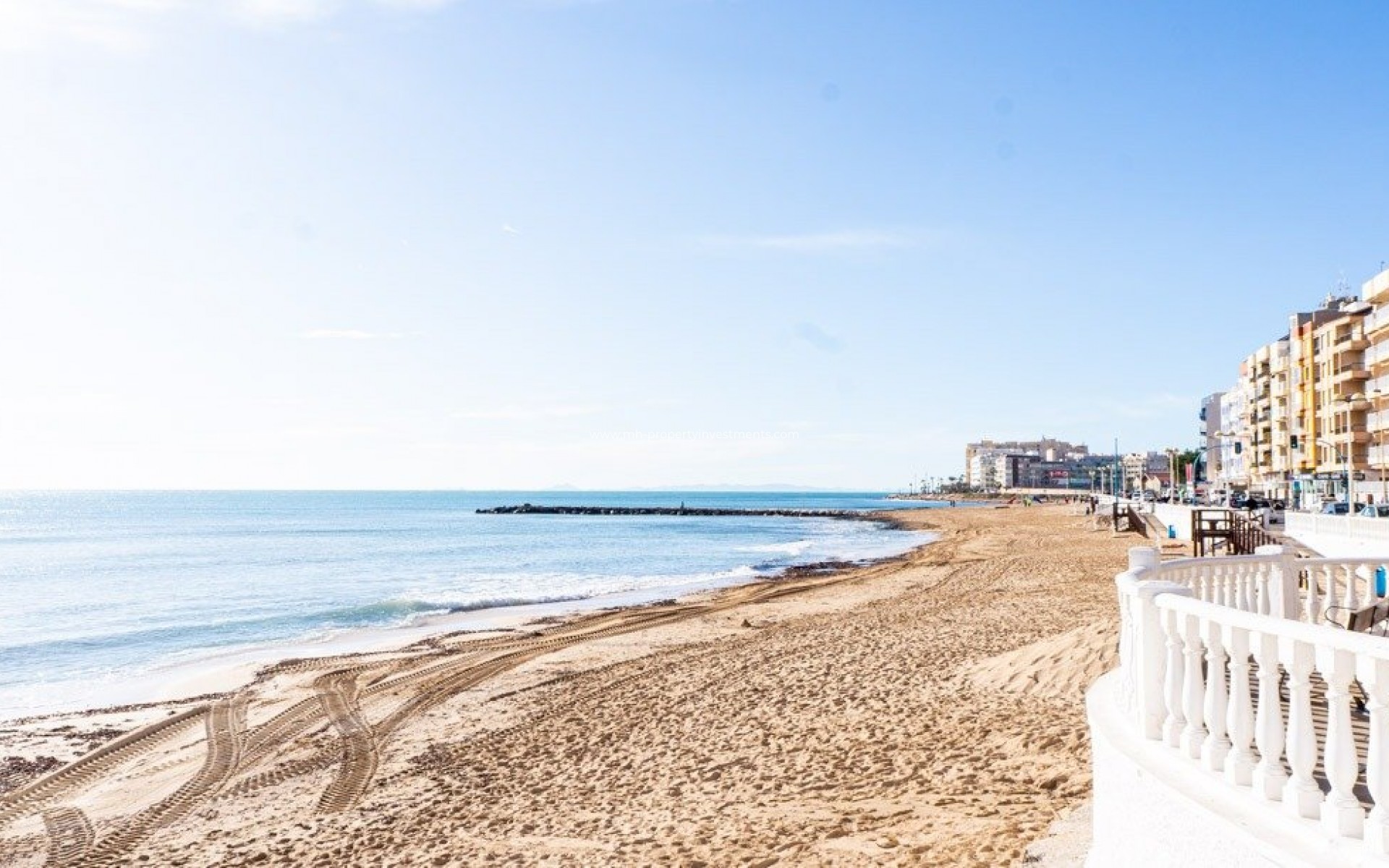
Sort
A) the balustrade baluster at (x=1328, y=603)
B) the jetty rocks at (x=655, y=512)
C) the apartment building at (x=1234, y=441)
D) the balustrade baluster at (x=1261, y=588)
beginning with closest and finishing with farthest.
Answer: the balustrade baluster at (x=1261, y=588), the balustrade baluster at (x=1328, y=603), the apartment building at (x=1234, y=441), the jetty rocks at (x=655, y=512)

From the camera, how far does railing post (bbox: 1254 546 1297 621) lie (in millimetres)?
6930

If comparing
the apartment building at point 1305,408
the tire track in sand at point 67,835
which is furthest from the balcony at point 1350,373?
the tire track in sand at point 67,835

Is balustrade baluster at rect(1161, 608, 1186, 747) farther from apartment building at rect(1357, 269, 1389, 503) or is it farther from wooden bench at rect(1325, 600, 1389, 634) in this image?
apartment building at rect(1357, 269, 1389, 503)

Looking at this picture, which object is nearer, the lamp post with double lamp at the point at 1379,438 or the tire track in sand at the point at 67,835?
the tire track in sand at the point at 67,835

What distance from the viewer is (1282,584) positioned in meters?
6.97

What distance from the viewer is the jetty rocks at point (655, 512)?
406ft

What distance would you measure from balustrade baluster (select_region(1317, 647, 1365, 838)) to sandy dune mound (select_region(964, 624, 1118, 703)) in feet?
24.0

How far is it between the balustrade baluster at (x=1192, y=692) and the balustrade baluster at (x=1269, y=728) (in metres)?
0.43

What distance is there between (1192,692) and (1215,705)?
146mm

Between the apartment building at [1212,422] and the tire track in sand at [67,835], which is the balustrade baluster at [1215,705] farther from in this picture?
the apartment building at [1212,422]

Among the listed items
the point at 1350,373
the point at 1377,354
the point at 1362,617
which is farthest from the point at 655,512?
the point at 1362,617

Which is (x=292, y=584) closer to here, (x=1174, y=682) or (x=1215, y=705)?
(x=1174, y=682)

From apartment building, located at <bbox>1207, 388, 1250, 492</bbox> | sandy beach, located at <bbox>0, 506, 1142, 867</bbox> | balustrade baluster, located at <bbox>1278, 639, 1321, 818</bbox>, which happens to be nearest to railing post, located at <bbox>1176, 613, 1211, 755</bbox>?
balustrade baluster, located at <bbox>1278, 639, 1321, 818</bbox>

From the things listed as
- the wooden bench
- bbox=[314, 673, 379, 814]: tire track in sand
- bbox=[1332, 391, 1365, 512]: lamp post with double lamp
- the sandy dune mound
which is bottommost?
bbox=[314, 673, 379, 814]: tire track in sand
